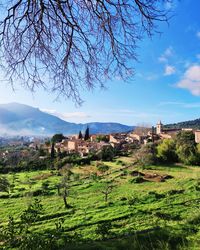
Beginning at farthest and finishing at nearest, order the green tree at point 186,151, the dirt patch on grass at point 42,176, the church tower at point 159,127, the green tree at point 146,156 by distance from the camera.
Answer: the church tower at point 159,127 < the green tree at point 146,156 < the green tree at point 186,151 < the dirt patch on grass at point 42,176

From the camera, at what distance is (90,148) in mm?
62562

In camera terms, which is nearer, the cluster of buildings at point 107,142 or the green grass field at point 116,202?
the green grass field at point 116,202

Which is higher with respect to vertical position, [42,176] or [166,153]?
[166,153]

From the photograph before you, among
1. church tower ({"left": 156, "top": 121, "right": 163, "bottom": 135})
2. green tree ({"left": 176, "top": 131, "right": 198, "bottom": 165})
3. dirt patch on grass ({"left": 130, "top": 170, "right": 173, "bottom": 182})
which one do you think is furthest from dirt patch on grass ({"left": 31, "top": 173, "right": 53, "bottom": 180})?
church tower ({"left": 156, "top": 121, "right": 163, "bottom": 135})

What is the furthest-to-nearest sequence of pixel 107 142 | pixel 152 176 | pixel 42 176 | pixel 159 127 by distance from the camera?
pixel 159 127
pixel 107 142
pixel 42 176
pixel 152 176

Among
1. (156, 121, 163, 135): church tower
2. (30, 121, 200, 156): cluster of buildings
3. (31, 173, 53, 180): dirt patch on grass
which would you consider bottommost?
(31, 173, 53, 180): dirt patch on grass

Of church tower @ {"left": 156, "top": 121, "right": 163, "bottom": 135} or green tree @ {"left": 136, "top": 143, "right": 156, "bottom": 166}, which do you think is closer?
green tree @ {"left": 136, "top": 143, "right": 156, "bottom": 166}

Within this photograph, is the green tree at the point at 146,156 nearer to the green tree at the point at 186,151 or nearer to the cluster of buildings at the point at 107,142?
the green tree at the point at 186,151

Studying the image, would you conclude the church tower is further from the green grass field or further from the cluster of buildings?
the green grass field

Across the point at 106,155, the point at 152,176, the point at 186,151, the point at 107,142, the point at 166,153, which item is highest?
the point at 107,142

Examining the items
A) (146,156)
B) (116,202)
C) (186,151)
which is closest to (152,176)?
(146,156)

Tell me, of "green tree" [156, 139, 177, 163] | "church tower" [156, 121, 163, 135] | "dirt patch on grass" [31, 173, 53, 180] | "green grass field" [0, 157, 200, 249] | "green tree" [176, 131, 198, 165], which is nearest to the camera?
"green grass field" [0, 157, 200, 249]

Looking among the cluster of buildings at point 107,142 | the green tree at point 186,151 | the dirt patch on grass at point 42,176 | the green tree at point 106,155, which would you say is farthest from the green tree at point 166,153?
the dirt patch on grass at point 42,176

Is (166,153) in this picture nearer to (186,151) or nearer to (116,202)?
(186,151)
